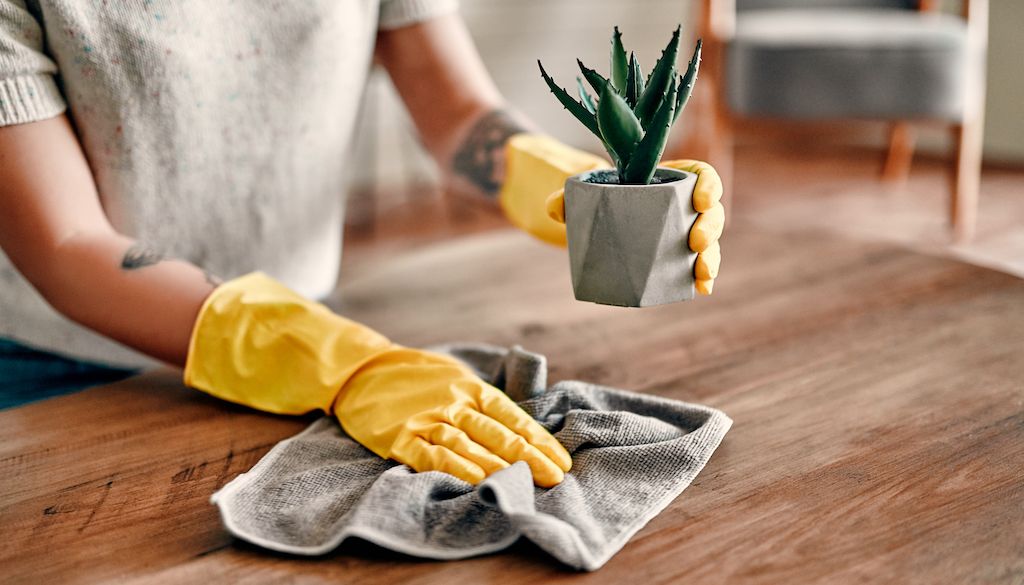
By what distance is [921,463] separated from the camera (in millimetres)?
750

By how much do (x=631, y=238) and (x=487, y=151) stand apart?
0.54 m

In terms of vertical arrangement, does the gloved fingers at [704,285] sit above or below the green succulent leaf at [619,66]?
below

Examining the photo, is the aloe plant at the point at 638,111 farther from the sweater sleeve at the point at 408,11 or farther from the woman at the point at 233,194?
the sweater sleeve at the point at 408,11

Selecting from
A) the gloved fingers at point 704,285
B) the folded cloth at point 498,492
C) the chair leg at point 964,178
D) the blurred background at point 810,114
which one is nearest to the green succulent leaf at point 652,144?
the gloved fingers at point 704,285

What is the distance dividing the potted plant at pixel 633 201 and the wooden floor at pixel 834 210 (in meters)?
2.13

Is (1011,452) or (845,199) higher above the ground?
(1011,452)

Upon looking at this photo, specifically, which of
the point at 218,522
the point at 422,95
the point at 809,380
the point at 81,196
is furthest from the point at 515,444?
the point at 422,95

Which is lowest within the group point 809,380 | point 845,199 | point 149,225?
point 845,199

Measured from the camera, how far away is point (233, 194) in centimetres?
121

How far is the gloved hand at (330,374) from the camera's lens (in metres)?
0.79

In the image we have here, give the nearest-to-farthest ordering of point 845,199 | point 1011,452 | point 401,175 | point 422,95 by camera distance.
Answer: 1. point 1011,452
2. point 422,95
3. point 845,199
4. point 401,175

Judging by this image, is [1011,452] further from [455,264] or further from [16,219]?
[16,219]

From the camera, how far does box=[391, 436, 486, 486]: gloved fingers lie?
2.37 ft

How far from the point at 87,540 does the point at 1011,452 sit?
28.7 inches
